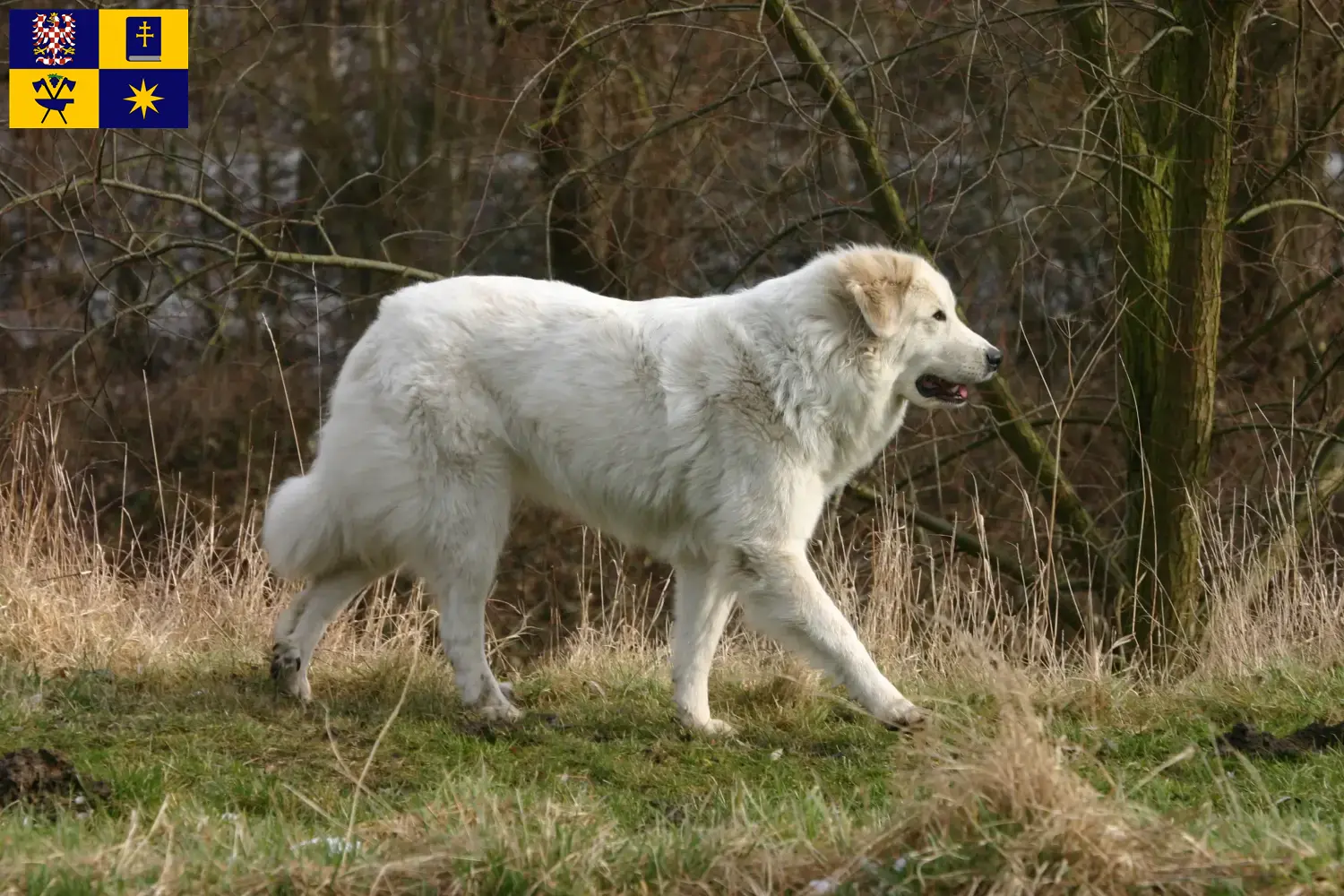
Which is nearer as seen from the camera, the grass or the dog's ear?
the grass

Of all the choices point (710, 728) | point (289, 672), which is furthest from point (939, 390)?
point (289, 672)

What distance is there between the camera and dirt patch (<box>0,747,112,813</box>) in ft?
13.3

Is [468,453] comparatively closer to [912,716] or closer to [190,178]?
[912,716]

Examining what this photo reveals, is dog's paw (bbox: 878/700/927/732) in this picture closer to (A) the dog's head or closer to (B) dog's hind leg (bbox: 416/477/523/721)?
(A) the dog's head

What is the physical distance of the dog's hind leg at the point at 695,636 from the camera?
220 inches

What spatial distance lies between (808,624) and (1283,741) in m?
1.56

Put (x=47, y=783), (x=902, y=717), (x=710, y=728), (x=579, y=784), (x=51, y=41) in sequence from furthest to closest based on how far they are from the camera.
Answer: (x=51, y=41) → (x=710, y=728) → (x=902, y=717) → (x=579, y=784) → (x=47, y=783)

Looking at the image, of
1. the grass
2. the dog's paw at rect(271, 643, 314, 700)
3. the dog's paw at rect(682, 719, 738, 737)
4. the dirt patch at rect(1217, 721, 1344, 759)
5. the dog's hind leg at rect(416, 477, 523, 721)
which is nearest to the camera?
the grass

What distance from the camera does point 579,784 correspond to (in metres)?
4.66

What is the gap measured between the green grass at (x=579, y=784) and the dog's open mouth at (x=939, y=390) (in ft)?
3.75

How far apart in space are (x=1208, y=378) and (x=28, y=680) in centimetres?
594

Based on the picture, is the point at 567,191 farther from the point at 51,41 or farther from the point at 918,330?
the point at 918,330

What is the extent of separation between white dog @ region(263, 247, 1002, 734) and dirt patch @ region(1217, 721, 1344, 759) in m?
1.36

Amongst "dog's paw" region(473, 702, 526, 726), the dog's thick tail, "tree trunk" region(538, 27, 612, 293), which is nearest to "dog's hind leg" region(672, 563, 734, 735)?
"dog's paw" region(473, 702, 526, 726)
